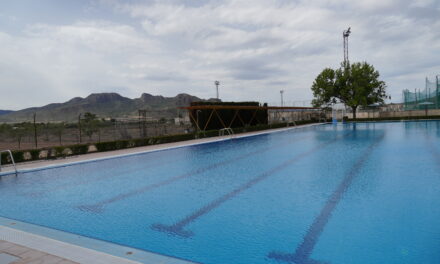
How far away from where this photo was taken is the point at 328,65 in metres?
45.7

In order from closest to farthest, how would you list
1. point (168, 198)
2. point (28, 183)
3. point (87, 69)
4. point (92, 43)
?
1. point (168, 198)
2. point (28, 183)
3. point (92, 43)
4. point (87, 69)

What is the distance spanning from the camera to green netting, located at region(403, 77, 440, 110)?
38397mm

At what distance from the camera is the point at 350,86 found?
42344mm

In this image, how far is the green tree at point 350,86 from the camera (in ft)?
135

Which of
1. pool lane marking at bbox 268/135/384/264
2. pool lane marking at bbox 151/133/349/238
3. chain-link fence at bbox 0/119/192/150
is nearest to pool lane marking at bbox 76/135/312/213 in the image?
pool lane marking at bbox 151/133/349/238

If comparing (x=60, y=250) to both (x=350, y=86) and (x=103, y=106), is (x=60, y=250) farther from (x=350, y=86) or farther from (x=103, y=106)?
(x=103, y=106)

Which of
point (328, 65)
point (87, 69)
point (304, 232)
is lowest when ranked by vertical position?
point (304, 232)

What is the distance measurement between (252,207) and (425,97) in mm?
47721

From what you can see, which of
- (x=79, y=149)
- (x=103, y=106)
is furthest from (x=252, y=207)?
(x=103, y=106)

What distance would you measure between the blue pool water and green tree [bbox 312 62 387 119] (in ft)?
113

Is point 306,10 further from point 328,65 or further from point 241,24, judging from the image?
point 328,65

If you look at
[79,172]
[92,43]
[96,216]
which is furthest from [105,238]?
[92,43]

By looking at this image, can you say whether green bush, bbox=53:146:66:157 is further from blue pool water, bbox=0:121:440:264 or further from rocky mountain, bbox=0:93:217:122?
rocky mountain, bbox=0:93:217:122

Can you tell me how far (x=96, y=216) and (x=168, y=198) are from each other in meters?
1.60
